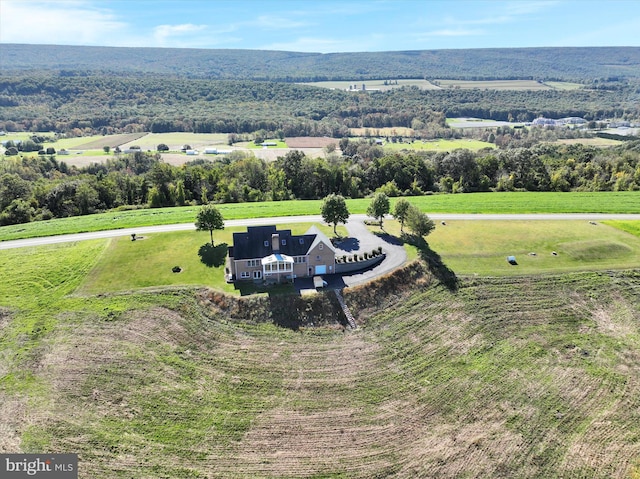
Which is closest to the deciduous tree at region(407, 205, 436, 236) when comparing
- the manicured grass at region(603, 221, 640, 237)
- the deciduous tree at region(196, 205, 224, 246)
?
the deciduous tree at region(196, 205, 224, 246)

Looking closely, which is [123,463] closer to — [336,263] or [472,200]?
[336,263]

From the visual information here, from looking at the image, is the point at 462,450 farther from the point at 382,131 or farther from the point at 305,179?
the point at 382,131

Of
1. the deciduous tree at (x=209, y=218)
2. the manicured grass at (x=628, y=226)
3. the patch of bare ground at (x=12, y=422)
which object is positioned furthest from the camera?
the manicured grass at (x=628, y=226)

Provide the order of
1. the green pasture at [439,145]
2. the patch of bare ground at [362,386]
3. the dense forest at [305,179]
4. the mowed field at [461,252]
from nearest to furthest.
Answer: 1. the patch of bare ground at [362,386]
2. the mowed field at [461,252]
3. the dense forest at [305,179]
4. the green pasture at [439,145]

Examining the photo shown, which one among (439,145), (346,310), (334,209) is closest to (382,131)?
(439,145)

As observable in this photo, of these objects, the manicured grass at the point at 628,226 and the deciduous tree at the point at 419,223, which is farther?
the manicured grass at the point at 628,226

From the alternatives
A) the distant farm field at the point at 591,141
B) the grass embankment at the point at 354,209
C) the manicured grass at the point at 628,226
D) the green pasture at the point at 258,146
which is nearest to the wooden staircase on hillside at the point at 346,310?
the grass embankment at the point at 354,209

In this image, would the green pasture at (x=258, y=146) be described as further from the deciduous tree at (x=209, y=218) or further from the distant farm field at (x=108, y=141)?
the deciduous tree at (x=209, y=218)
